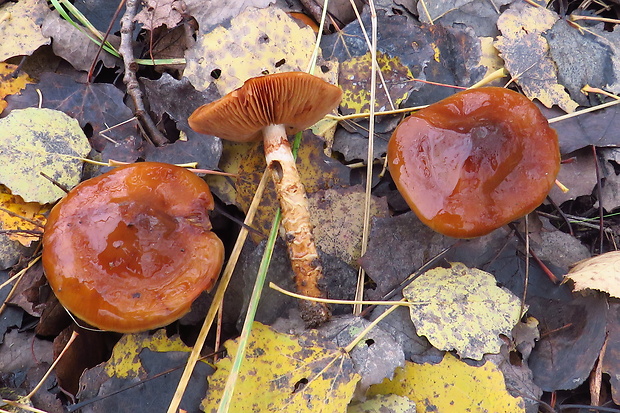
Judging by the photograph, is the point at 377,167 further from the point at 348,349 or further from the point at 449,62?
the point at 348,349

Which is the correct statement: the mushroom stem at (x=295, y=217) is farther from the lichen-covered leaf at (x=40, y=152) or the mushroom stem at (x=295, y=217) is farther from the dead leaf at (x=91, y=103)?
the lichen-covered leaf at (x=40, y=152)

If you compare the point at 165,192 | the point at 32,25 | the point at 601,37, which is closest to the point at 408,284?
the point at 165,192

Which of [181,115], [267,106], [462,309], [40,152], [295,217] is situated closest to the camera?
[267,106]

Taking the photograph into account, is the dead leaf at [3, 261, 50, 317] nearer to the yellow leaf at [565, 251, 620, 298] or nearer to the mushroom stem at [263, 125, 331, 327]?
the mushroom stem at [263, 125, 331, 327]

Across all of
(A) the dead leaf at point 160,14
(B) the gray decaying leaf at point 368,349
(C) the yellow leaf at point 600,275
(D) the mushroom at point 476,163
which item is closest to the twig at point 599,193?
(C) the yellow leaf at point 600,275

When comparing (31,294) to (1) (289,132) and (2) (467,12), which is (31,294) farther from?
(2) (467,12)

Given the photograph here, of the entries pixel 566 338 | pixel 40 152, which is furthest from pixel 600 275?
pixel 40 152
